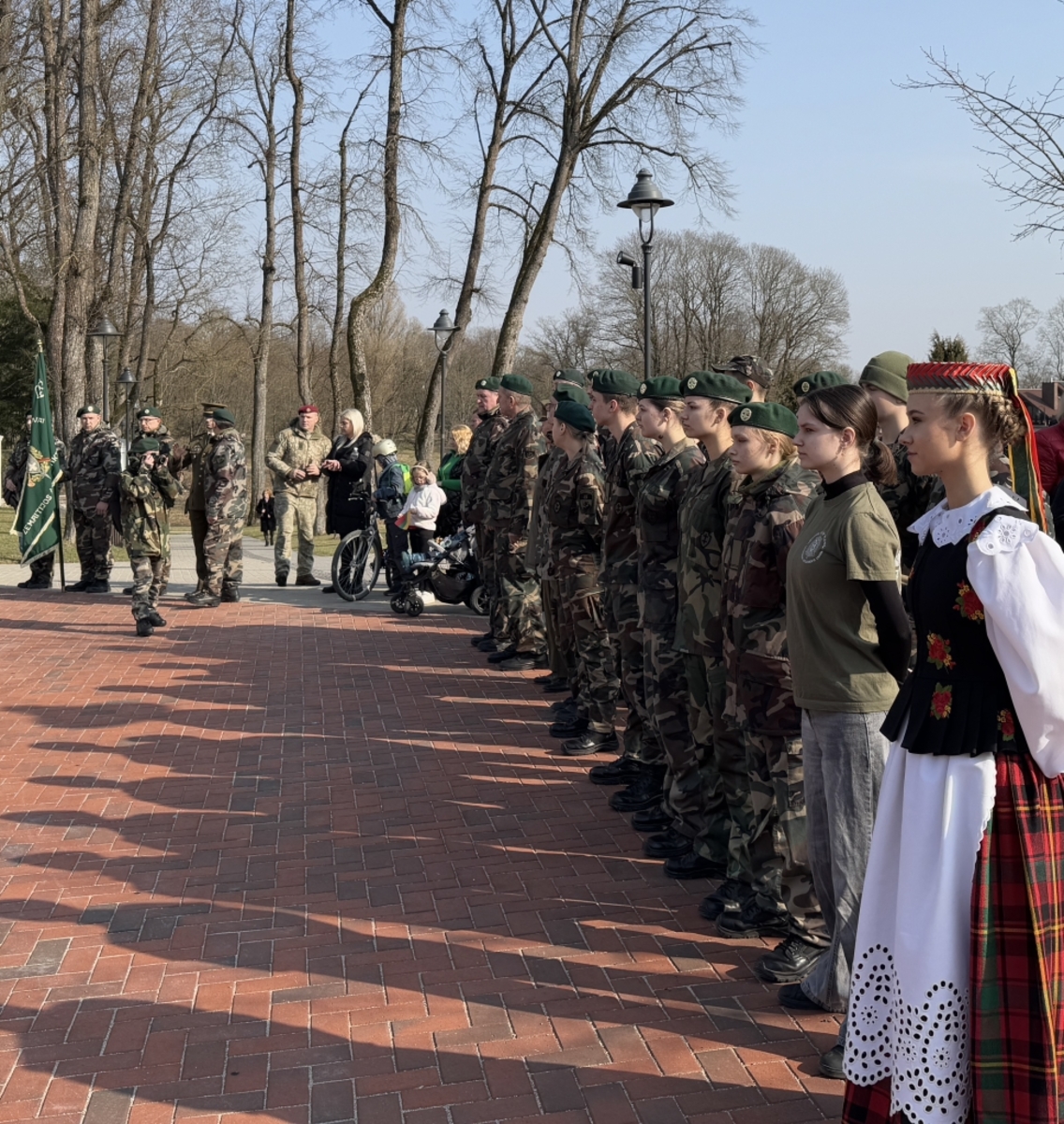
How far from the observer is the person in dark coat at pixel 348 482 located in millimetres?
13906

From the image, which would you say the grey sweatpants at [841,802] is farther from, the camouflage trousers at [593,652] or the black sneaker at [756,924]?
the camouflage trousers at [593,652]

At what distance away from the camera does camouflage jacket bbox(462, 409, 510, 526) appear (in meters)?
10.6

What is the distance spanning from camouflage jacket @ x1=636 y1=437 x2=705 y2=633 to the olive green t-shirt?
1.90 meters

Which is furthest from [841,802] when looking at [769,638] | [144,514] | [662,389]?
[144,514]

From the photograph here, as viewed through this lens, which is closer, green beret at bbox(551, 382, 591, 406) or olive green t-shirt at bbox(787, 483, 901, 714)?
olive green t-shirt at bbox(787, 483, 901, 714)

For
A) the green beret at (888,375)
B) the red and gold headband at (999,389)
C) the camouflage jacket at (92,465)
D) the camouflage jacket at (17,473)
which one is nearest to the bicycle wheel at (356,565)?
the camouflage jacket at (92,465)

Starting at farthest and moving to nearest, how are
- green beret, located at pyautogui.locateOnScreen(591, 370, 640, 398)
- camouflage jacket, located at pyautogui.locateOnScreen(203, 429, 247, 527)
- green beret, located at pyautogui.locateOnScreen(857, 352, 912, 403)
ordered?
camouflage jacket, located at pyautogui.locateOnScreen(203, 429, 247, 527)
green beret, located at pyautogui.locateOnScreen(591, 370, 640, 398)
green beret, located at pyautogui.locateOnScreen(857, 352, 912, 403)

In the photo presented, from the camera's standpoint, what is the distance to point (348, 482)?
14.0 m

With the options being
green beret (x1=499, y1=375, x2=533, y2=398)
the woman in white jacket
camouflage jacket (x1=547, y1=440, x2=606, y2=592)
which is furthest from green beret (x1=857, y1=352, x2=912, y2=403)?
the woman in white jacket

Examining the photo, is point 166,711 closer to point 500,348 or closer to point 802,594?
point 802,594

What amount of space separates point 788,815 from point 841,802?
0.64 metres

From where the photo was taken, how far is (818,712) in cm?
396

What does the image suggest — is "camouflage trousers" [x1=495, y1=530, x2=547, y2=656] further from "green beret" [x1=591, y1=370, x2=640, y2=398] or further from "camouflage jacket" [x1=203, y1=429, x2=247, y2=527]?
"camouflage jacket" [x1=203, y1=429, x2=247, y2=527]

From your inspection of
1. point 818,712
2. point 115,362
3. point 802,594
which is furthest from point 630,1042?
point 115,362
